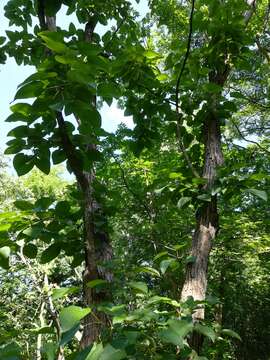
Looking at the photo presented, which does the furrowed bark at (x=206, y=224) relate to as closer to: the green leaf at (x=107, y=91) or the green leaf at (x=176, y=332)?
the green leaf at (x=176, y=332)

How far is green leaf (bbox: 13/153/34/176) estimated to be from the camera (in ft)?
4.77

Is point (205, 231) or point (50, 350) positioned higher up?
point (205, 231)

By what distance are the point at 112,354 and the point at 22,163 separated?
0.81m

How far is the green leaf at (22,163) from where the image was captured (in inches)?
57.3

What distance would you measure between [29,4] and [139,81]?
2.40ft

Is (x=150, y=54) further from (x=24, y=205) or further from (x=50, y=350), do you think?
(x=50, y=350)

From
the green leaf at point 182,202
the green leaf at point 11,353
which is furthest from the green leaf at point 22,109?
the green leaf at point 182,202

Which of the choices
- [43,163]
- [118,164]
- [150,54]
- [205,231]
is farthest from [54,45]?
[118,164]

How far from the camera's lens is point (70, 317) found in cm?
88

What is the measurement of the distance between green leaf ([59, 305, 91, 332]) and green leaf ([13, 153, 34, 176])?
2.27 ft

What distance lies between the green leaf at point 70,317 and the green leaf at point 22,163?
69 centimetres

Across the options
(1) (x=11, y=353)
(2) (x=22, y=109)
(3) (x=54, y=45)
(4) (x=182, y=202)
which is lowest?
(1) (x=11, y=353)

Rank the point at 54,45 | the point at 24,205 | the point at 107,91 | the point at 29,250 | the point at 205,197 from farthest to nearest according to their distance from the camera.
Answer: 1. the point at 205,197
2. the point at 29,250
3. the point at 24,205
4. the point at 107,91
5. the point at 54,45

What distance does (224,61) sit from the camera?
2.07m
